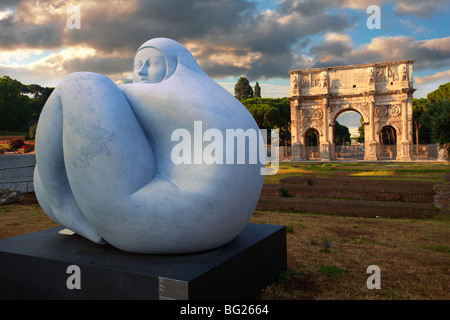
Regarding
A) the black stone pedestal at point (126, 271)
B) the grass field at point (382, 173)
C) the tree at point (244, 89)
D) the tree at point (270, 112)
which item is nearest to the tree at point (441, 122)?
the grass field at point (382, 173)

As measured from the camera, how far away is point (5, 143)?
→ 38.2m

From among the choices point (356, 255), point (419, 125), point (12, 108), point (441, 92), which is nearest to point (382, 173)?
point (356, 255)

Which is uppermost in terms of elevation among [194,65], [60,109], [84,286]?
[194,65]

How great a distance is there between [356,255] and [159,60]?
3954mm

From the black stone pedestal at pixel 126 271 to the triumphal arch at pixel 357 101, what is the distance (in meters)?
32.7

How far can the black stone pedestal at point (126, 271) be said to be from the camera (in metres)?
2.61

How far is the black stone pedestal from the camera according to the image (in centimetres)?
261

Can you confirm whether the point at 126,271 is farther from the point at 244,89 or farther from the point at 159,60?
the point at 244,89

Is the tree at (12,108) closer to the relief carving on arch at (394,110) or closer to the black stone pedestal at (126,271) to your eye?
the relief carving on arch at (394,110)

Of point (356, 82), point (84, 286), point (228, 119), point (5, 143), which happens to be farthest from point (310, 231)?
point (5, 143)

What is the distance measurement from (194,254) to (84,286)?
0.98 metres

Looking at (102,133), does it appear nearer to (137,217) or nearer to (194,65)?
(137,217)

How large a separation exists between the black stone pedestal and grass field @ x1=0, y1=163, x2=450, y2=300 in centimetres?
49

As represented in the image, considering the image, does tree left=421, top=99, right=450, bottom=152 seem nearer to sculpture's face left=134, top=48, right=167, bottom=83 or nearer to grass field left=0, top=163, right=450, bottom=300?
grass field left=0, top=163, right=450, bottom=300
